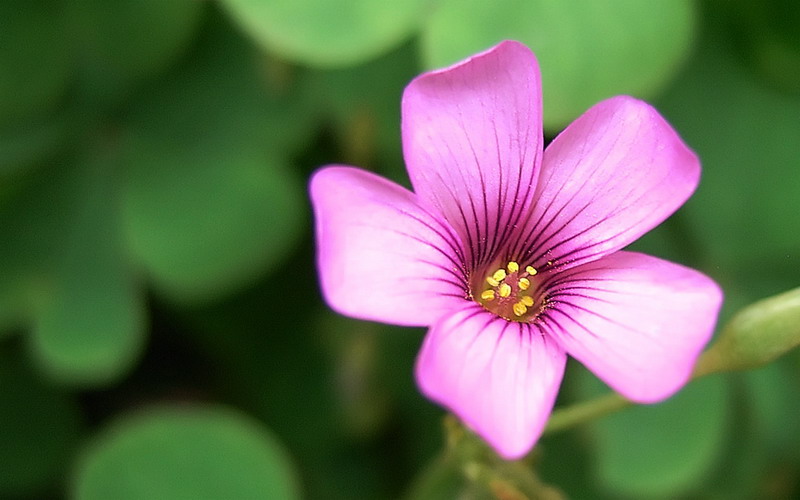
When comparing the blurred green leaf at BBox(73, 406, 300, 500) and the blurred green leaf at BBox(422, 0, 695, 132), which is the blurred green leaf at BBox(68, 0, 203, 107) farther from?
the blurred green leaf at BBox(73, 406, 300, 500)

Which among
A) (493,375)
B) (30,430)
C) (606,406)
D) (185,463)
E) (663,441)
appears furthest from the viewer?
(30,430)

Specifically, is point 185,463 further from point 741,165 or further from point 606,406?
point 741,165

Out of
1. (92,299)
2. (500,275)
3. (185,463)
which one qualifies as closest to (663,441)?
(500,275)

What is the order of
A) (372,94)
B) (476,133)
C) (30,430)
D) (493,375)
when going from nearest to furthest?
(493,375) < (476,133) < (372,94) < (30,430)

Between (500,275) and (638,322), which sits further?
(500,275)

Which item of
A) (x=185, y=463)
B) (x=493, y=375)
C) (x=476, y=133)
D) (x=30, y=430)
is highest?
(x=476, y=133)

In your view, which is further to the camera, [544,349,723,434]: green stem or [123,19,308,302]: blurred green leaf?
[123,19,308,302]: blurred green leaf

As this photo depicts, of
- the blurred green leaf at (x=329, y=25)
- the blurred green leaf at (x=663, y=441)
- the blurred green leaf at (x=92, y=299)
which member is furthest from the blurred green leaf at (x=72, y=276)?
the blurred green leaf at (x=663, y=441)

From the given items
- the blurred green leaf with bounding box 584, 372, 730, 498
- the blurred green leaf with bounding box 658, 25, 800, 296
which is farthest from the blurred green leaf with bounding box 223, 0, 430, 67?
the blurred green leaf with bounding box 584, 372, 730, 498
